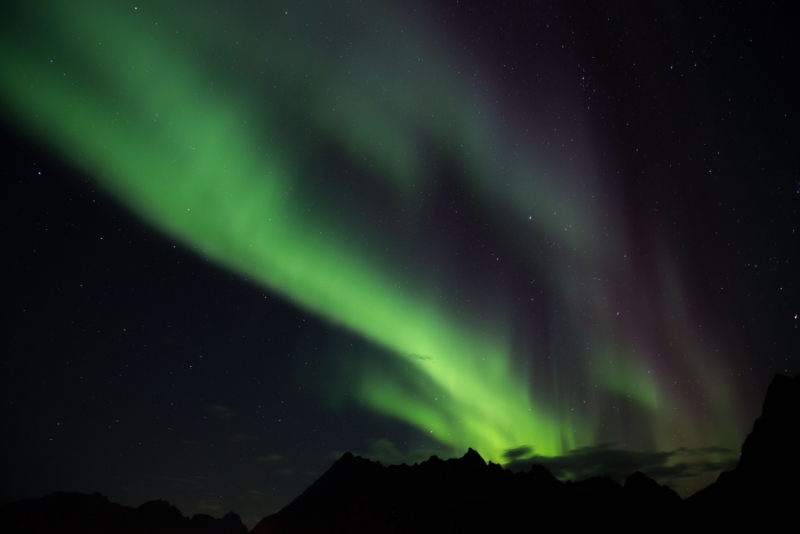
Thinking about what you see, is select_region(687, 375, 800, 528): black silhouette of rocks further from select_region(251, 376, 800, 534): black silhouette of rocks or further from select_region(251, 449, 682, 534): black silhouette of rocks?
select_region(251, 449, 682, 534): black silhouette of rocks

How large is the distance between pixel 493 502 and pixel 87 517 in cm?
11485

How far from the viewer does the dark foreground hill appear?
146 ft

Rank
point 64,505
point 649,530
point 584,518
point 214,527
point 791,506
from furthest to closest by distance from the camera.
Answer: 1. point 214,527
2. point 64,505
3. point 584,518
4. point 649,530
5. point 791,506

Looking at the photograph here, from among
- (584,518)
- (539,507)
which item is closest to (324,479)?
(539,507)

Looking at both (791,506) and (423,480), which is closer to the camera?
(791,506)

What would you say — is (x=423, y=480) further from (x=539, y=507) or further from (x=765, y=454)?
(x=765, y=454)

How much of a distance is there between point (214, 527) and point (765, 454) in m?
159

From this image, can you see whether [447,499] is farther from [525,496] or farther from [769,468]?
[769,468]

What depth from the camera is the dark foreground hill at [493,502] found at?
44375mm

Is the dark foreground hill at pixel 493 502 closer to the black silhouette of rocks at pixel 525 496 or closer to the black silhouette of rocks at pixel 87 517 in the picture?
the black silhouette of rocks at pixel 525 496

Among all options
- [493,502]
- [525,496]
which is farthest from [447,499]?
[525,496]

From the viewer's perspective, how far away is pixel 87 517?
120062 millimetres

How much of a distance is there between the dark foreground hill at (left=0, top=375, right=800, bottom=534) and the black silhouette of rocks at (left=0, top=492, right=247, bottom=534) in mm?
270

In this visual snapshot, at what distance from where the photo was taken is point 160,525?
5064 inches
